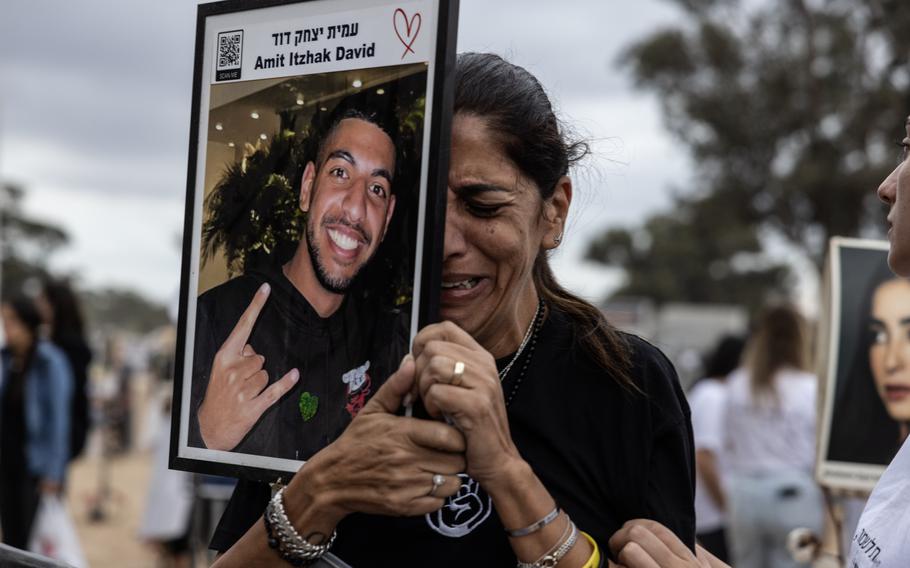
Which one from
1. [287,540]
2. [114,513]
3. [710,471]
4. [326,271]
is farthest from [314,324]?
[114,513]

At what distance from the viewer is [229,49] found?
1.86 m

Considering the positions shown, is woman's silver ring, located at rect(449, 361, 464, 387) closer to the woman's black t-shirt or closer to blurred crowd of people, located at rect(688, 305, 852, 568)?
the woman's black t-shirt

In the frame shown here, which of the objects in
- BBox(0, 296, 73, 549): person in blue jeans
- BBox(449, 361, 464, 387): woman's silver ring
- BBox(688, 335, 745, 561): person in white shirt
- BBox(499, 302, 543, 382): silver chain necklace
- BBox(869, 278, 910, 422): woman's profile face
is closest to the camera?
BBox(449, 361, 464, 387): woman's silver ring

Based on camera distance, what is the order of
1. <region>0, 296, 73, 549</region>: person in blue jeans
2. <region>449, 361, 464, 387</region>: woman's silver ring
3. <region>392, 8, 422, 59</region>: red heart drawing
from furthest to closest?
<region>0, 296, 73, 549</region>: person in blue jeans → <region>392, 8, 422, 59</region>: red heart drawing → <region>449, 361, 464, 387</region>: woman's silver ring

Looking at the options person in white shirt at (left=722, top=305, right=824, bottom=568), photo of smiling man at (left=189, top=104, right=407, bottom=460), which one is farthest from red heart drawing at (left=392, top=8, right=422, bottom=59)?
person in white shirt at (left=722, top=305, right=824, bottom=568)

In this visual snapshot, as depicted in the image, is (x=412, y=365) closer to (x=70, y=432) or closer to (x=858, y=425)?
(x=858, y=425)

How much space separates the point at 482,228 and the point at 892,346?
7.23 feet

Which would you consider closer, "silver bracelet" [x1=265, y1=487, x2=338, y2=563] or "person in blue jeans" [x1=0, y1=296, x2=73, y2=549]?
"silver bracelet" [x1=265, y1=487, x2=338, y2=563]

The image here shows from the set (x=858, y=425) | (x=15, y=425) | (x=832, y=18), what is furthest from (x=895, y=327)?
(x=832, y=18)

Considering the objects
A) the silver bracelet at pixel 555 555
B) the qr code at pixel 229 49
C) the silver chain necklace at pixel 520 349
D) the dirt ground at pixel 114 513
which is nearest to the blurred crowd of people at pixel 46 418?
the dirt ground at pixel 114 513

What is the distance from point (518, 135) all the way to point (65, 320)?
6.68 m

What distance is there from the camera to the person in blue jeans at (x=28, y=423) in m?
7.16

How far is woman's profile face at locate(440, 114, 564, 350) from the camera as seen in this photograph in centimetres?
179

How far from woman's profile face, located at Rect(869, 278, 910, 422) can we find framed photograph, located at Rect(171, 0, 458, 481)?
92.5 inches
